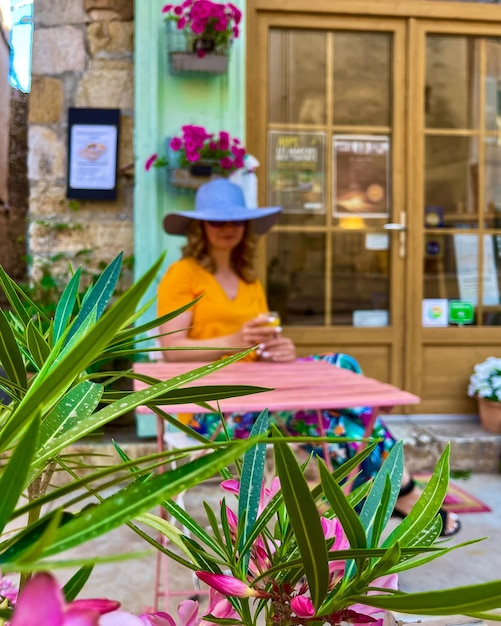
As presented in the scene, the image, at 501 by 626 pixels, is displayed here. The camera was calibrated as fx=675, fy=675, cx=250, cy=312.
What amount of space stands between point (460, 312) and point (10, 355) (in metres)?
4.00

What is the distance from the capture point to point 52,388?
0.86ft

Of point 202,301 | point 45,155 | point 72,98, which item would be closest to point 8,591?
point 202,301

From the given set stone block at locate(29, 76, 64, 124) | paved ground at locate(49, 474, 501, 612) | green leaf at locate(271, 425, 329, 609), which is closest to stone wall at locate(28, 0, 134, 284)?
stone block at locate(29, 76, 64, 124)

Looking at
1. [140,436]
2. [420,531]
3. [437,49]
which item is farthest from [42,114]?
[420,531]

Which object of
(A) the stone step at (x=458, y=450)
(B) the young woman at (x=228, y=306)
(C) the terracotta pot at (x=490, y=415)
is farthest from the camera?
(C) the terracotta pot at (x=490, y=415)

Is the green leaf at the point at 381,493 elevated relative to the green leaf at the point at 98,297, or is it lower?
lower

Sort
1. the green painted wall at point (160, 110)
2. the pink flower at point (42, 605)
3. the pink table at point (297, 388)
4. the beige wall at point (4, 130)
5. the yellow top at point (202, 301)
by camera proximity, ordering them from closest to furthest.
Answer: the pink flower at point (42, 605)
the pink table at point (297, 388)
the yellow top at point (202, 301)
the green painted wall at point (160, 110)
the beige wall at point (4, 130)

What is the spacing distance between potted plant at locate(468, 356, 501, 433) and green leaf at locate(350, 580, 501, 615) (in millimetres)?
3637

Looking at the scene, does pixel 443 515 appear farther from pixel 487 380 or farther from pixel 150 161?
pixel 150 161

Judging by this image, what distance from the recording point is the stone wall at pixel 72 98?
11.5 feet

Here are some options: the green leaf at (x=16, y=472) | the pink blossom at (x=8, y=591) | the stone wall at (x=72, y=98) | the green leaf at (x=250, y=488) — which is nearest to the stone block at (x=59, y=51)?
the stone wall at (x=72, y=98)

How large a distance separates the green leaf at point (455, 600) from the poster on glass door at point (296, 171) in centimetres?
378

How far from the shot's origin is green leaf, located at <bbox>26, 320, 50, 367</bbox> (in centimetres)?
42

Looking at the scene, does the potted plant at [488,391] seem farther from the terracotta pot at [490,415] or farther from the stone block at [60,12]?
the stone block at [60,12]
